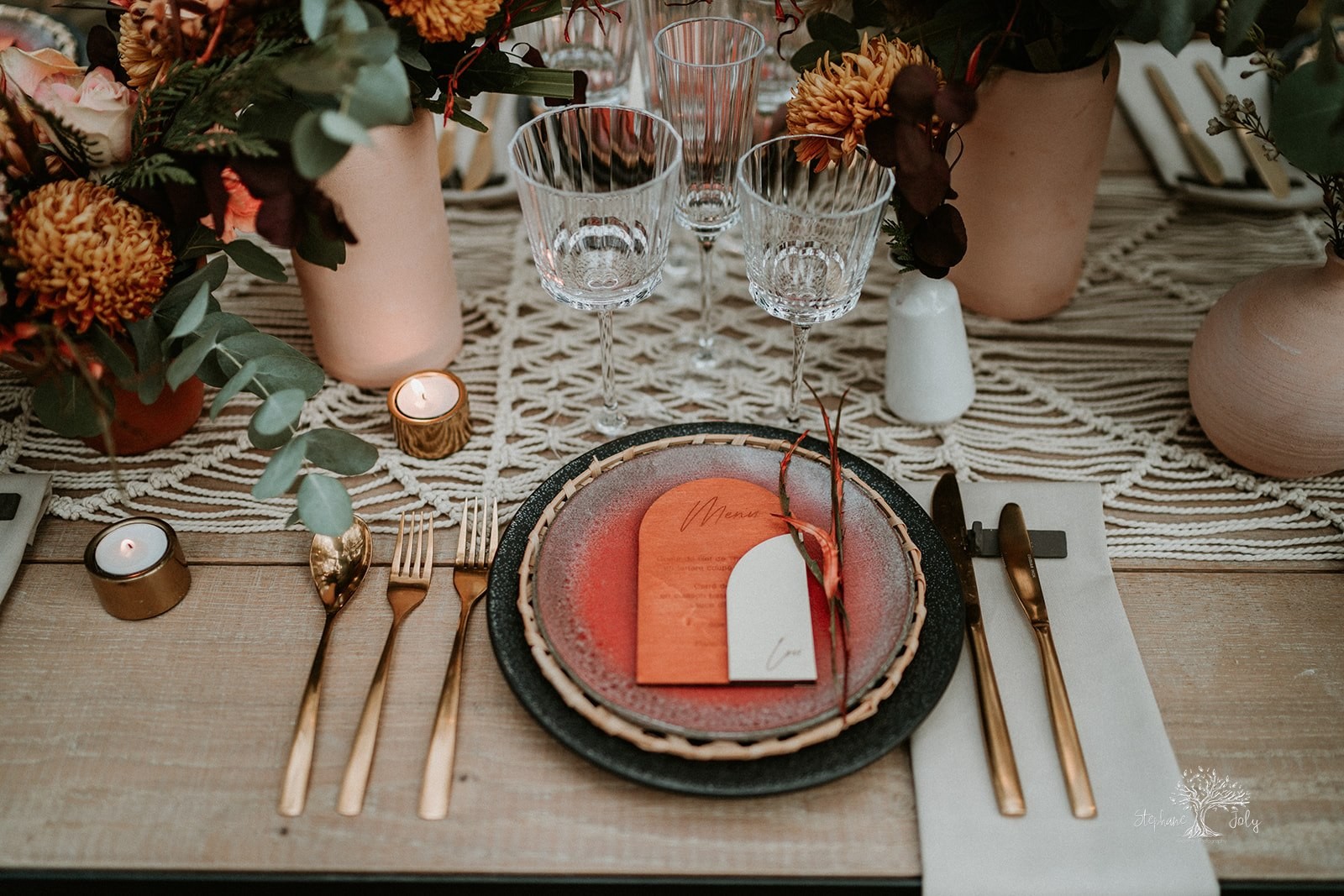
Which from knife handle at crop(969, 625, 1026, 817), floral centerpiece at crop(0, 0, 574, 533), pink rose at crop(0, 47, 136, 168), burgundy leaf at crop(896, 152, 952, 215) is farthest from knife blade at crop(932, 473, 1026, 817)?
pink rose at crop(0, 47, 136, 168)

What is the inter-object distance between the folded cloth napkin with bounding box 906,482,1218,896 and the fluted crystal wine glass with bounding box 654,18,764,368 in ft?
1.29

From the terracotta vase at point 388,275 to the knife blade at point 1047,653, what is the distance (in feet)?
1.78

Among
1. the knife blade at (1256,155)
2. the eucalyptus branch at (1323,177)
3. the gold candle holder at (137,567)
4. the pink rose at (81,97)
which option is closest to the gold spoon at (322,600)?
the gold candle holder at (137,567)

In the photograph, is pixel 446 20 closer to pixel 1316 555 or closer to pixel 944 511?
pixel 944 511

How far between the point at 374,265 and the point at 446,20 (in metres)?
0.27

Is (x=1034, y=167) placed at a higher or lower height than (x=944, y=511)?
higher

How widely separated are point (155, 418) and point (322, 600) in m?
0.25

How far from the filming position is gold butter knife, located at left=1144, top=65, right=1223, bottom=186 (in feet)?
3.74

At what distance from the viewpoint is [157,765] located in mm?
662

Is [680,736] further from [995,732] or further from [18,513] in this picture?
[18,513]


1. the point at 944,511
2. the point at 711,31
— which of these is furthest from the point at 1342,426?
the point at 711,31

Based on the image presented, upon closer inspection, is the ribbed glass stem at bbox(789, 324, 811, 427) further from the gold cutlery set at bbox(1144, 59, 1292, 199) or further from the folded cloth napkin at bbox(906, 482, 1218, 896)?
the gold cutlery set at bbox(1144, 59, 1292, 199)

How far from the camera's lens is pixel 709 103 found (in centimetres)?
83

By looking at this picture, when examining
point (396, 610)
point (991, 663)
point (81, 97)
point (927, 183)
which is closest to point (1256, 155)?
point (927, 183)
